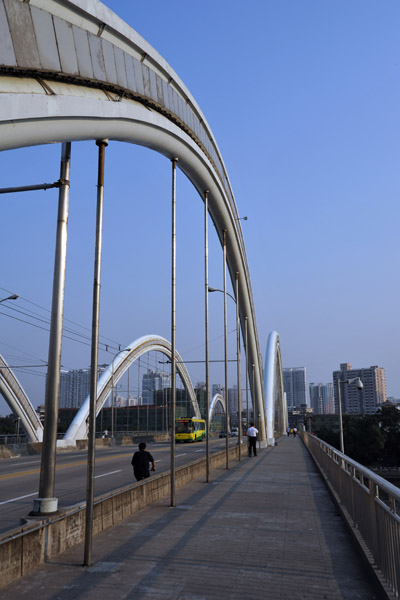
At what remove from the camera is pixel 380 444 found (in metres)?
80.6

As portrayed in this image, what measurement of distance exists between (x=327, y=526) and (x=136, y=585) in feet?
14.1

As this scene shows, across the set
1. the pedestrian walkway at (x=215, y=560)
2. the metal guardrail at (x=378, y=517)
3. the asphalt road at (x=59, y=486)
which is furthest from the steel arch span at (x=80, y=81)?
the asphalt road at (x=59, y=486)

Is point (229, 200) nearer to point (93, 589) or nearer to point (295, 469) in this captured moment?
point (295, 469)

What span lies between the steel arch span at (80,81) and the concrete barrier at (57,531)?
437 centimetres

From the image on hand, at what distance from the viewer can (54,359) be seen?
688cm

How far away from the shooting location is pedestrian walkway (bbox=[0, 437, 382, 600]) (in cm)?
523

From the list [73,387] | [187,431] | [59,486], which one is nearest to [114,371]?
[187,431]

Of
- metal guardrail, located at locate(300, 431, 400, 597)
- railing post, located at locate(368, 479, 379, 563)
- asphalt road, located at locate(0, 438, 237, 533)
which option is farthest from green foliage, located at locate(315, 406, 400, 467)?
railing post, located at locate(368, 479, 379, 563)

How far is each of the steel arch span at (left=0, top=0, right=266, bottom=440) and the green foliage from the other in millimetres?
77375

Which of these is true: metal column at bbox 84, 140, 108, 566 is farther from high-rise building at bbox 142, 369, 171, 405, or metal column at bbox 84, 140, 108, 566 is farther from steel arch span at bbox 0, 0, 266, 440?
high-rise building at bbox 142, 369, 171, 405

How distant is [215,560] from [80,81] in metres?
6.88

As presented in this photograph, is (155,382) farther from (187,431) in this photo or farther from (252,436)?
(252,436)

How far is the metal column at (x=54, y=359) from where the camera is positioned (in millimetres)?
6656

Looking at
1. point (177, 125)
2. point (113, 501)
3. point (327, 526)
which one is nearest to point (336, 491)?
point (327, 526)
